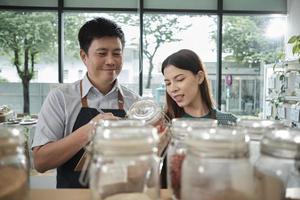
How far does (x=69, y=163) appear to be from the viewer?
1.25 metres

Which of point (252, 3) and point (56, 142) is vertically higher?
point (252, 3)

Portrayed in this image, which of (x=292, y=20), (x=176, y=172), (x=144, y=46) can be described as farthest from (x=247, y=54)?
(x=176, y=172)

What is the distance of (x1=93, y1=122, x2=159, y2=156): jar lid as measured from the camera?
1.75ft

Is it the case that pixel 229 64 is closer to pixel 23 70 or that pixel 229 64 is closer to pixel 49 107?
pixel 23 70

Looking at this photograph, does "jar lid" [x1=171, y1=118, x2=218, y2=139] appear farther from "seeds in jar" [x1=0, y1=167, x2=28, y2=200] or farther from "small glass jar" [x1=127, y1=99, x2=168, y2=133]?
"seeds in jar" [x1=0, y1=167, x2=28, y2=200]

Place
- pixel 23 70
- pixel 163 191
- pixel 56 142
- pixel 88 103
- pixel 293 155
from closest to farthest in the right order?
pixel 293 155, pixel 163 191, pixel 56 142, pixel 88 103, pixel 23 70

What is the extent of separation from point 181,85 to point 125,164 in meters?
1.15

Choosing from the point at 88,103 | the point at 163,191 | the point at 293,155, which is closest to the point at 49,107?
the point at 88,103

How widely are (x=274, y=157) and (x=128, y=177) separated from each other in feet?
0.87

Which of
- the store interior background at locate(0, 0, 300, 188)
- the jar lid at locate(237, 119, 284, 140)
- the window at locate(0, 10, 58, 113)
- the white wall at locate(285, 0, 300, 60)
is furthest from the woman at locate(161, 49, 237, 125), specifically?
the window at locate(0, 10, 58, 113)

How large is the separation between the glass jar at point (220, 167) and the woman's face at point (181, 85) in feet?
3.62

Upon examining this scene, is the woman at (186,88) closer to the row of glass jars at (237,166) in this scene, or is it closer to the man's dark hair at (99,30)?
the man's dark hair at (99,30)

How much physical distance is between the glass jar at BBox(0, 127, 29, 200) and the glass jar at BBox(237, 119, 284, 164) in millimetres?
417

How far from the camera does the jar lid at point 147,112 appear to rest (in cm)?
85
